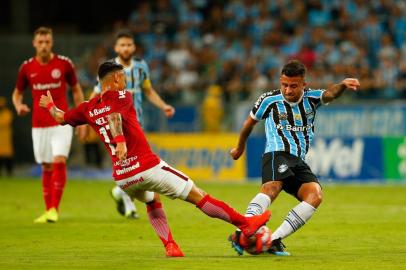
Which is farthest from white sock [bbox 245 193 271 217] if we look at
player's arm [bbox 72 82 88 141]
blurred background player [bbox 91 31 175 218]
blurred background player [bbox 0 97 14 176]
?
blurred background player [bbox 0 97 14 176]

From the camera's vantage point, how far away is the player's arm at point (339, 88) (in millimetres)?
9961

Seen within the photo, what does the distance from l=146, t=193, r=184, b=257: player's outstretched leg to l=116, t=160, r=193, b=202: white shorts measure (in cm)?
42

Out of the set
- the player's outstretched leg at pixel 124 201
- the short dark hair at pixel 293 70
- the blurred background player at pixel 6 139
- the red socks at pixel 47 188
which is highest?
the short dark hair at pixel 293 70

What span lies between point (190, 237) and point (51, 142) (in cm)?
309

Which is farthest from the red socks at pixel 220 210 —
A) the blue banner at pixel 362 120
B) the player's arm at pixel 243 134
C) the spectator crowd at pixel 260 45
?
the spectator crowd at pixel 260 45

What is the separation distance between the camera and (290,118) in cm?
1053

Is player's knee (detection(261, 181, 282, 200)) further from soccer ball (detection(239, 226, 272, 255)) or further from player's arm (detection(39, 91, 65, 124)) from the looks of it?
player's arm (detection(39, 91, 65, 124))

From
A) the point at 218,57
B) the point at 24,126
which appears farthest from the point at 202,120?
the point at 24,126

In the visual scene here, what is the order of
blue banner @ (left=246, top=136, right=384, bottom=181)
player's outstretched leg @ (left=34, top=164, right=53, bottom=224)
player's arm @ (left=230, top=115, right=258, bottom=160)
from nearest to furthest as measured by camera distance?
1. player's arm @ (left=230, top=115, right=258, bottom=160)
2. player's outstretched leg @ (left=34, top=164, right=53, bottom=224)
3. blue banner @ (left=246, top=136, right=384, bottom=181)

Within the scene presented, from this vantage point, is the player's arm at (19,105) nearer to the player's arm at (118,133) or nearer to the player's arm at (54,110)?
the player's arm at (54,110)

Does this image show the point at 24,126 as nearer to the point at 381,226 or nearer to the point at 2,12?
the point at 2,12

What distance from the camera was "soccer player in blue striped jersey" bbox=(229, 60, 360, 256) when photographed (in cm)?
1021

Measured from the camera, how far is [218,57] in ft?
93.2

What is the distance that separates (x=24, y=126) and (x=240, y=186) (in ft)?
30.4
